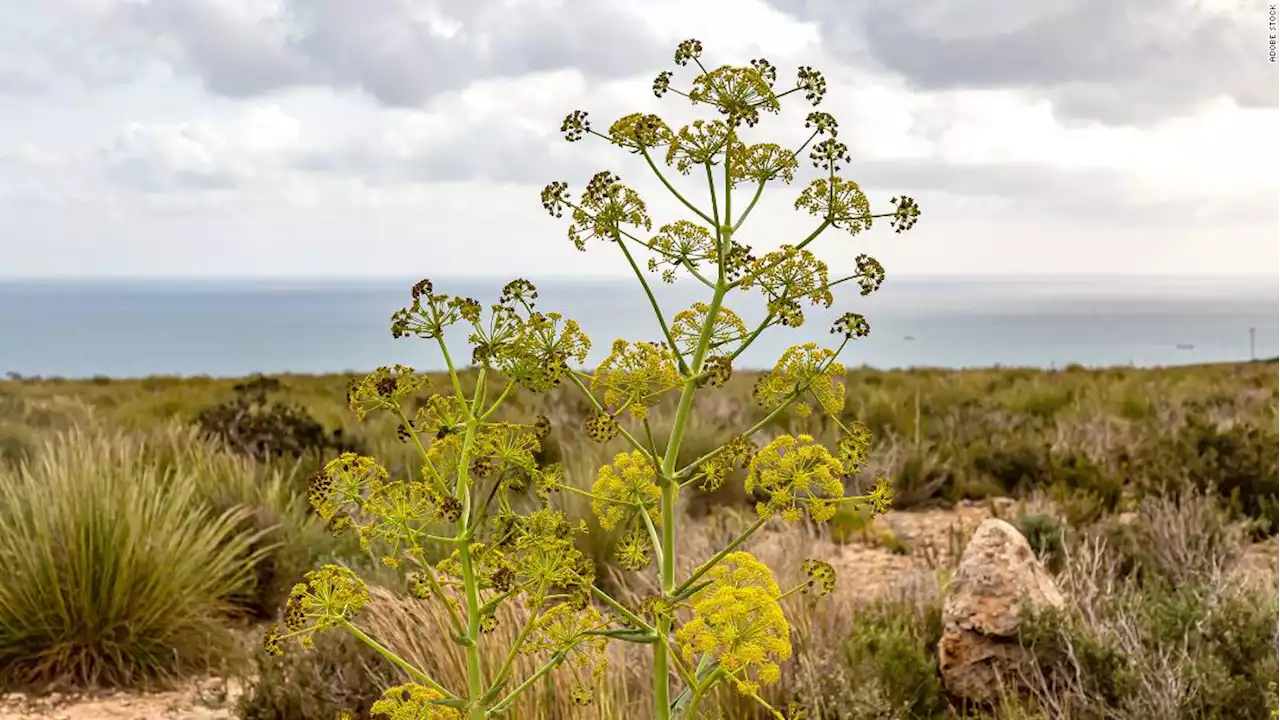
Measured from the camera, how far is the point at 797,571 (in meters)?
5.21

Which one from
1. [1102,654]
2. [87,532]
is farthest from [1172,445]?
[87,532]

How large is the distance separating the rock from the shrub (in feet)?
11.9

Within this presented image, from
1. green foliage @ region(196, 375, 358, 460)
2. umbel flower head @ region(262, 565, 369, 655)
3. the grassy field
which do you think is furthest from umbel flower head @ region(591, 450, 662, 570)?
green foliage @ region(196, 375, 358, 460)

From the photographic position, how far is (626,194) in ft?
6.79

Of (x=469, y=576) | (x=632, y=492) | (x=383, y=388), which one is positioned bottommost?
(x=469, y=576)

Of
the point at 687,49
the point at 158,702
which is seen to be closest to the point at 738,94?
the point at 687,49

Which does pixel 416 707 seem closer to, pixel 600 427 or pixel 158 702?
pixel 600 427

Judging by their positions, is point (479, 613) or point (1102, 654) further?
point (1102, 654)

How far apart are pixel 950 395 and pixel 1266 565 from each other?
7.84 metres

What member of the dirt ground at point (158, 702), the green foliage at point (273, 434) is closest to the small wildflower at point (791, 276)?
the dirt ground at point (158, 702)

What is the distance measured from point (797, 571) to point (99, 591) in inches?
135

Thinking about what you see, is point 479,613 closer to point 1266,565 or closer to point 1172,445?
point 1266,565

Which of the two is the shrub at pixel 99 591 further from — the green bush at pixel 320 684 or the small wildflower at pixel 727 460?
the small wildflower at pixel 727 460

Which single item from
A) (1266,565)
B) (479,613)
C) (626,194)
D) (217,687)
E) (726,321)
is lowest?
(217,687)
